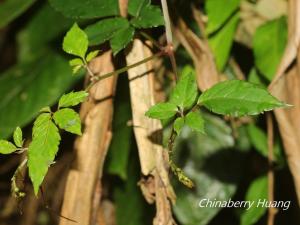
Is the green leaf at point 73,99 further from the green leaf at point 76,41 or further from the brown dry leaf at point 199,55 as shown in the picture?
the brown dry leaf at point 199,55

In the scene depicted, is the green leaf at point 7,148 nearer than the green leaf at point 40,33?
Yes

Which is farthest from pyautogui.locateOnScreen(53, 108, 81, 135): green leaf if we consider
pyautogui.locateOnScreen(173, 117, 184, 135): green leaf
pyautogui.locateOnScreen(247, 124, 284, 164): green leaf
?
pyautogui.locateOnScreen(247, 124, 284, 164): green leaf

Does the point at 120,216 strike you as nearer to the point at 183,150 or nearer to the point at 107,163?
the point at 107,163

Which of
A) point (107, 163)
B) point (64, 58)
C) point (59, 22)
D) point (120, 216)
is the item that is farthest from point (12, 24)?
point (120, 216)

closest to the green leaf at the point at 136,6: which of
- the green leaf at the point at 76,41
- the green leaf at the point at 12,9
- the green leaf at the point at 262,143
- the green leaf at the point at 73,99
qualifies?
the green leaf at the point at 76,41

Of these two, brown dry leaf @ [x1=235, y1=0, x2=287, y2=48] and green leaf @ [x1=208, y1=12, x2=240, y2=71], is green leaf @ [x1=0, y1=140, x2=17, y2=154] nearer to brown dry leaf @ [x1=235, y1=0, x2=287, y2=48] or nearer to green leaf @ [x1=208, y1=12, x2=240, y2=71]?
green leaf @ [x1=208, y1=12, x2=240, y2=71]

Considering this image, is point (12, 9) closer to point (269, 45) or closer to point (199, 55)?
point (199, 55)
